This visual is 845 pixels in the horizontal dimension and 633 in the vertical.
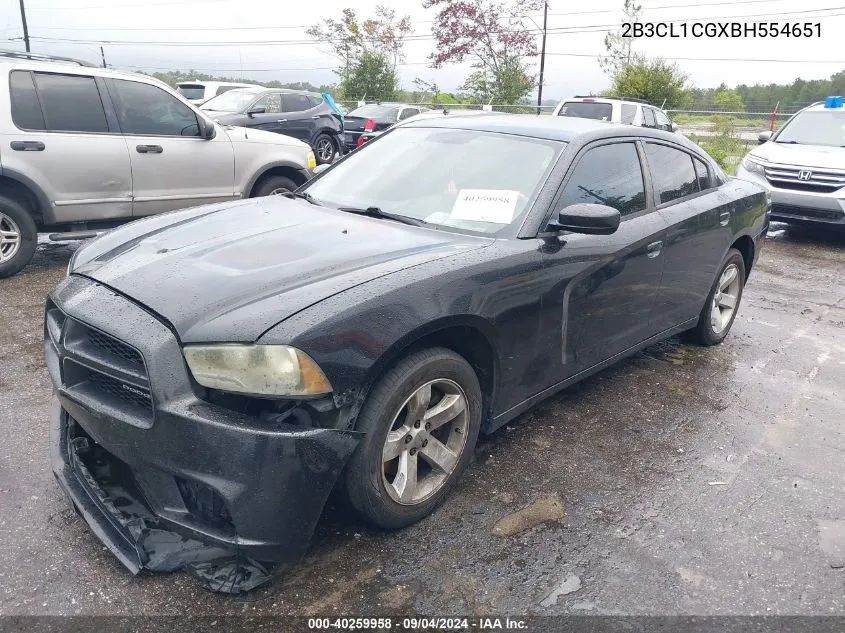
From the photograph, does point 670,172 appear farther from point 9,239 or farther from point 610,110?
point 610,110

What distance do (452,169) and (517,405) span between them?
4.17 ft

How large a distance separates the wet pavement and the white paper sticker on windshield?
3.82 feet

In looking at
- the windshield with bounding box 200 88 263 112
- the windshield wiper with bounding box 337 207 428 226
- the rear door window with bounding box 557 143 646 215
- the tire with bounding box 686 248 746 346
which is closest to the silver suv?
the windshield wiper with bounding box 337 207 428 226

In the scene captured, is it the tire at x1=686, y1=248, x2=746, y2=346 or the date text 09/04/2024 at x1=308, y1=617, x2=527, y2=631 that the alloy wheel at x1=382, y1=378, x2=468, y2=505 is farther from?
the tire at x1=686, y1=248, x2=746, y2=346

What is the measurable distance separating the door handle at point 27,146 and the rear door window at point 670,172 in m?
5.03

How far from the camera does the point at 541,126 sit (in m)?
3.75

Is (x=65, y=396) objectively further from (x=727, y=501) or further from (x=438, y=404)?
(x=727, y=501)

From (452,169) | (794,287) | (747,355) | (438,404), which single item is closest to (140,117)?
(452,169)

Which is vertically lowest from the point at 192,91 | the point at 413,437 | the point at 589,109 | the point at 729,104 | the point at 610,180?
the point at 413,437

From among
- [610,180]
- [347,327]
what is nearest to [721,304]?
[610,180]

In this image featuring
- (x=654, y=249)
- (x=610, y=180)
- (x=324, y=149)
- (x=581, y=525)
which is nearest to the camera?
(x=581, y=525)

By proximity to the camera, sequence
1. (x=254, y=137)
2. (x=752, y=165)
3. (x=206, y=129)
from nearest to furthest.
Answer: (x=206, y=129), (x=254, y=137), (x=752, y=165)

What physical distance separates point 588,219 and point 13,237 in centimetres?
518

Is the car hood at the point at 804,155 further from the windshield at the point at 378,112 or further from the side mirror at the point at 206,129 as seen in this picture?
the windshield at the point at 378,112
